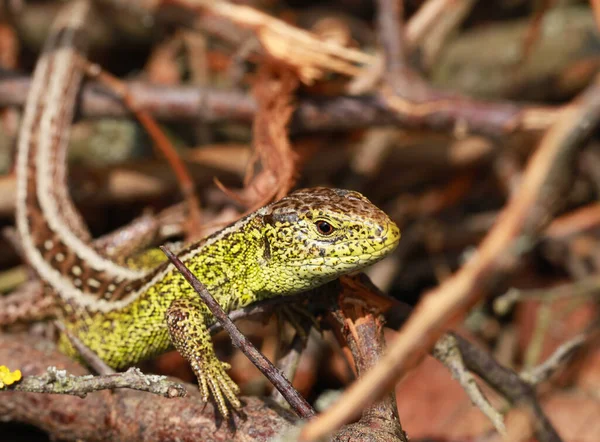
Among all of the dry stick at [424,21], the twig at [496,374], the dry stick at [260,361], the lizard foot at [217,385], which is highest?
the dry stick at [424,21]

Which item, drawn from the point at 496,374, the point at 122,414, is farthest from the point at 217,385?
the point at 496,374

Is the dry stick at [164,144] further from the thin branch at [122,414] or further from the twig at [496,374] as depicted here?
the twig at [496,374]

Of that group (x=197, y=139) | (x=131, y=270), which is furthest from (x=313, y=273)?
(x=197, y=139)

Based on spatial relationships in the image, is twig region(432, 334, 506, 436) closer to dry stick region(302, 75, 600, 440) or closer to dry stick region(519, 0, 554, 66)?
dry stick region(302, 75, 600, 440)

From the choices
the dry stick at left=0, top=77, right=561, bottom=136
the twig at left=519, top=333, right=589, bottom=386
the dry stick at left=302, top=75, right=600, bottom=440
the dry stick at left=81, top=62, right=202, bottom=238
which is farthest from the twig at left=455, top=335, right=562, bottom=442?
the dry stick at left=81, top=62, right=202, bottom=238

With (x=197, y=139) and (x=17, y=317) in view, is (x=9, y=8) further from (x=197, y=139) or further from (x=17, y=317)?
(x=17, y=317)

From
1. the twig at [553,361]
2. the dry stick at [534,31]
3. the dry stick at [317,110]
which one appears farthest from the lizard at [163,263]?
the dry stick at [534,31]

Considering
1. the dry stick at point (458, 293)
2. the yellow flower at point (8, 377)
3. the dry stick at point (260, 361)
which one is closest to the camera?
the dry stick at point (458, 293)
